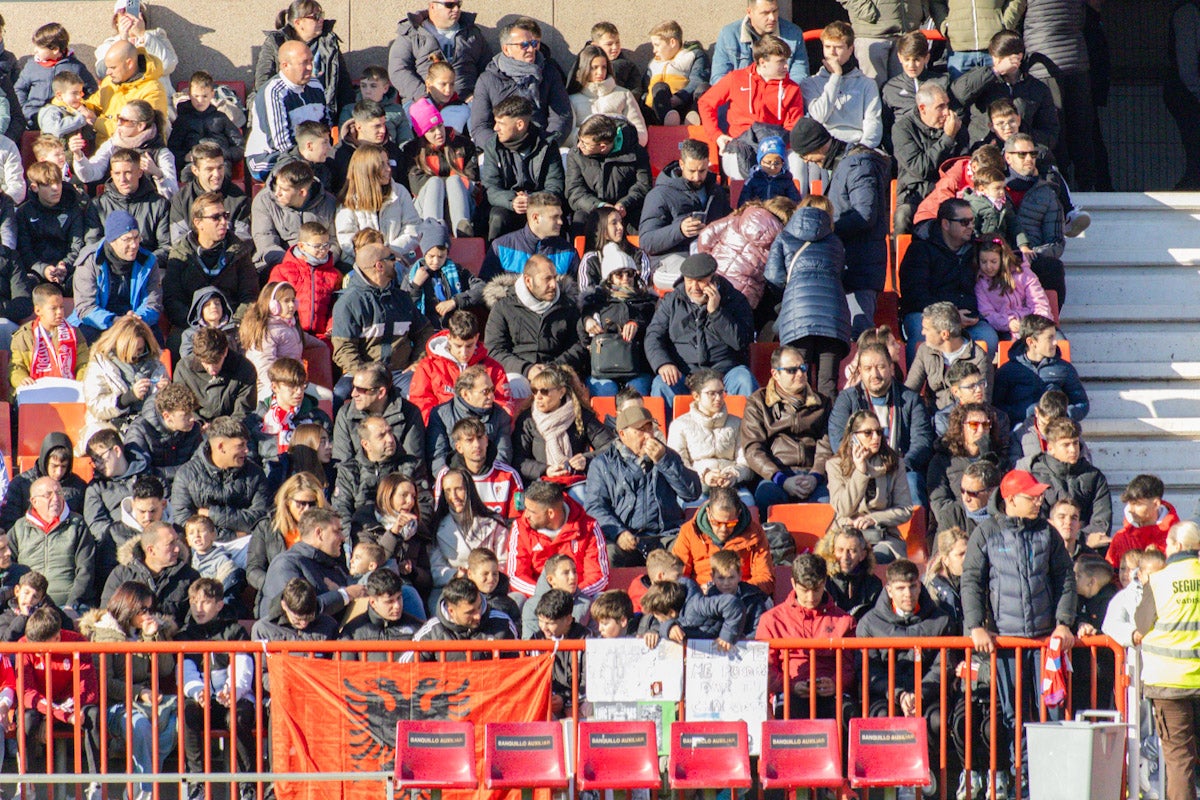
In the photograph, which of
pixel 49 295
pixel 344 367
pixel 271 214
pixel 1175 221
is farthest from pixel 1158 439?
pixel 49 295

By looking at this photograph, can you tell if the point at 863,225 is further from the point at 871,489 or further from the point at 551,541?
the point at 551,541

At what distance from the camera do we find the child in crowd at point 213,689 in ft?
28.1

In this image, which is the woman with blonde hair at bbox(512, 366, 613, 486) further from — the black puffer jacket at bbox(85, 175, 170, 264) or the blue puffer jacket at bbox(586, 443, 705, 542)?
the black puffer jacket at bbox(85, 175, 170, 264)

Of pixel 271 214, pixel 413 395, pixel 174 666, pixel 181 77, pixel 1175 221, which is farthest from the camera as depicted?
pixel 181 77

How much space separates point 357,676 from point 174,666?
1.11m

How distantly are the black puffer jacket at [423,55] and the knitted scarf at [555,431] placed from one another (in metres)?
3.91

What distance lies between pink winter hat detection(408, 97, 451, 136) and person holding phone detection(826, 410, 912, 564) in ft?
14.9

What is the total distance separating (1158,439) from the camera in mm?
12219

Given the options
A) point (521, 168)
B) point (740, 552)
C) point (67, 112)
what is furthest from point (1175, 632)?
point (67, 112)

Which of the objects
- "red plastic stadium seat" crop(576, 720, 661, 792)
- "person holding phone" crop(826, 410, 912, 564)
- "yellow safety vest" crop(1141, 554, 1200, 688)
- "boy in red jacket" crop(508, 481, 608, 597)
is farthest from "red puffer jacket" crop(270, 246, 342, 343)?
"yellow safety vest" crop(1141, 554, 1200, 688)

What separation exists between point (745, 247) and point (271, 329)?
3037 mm

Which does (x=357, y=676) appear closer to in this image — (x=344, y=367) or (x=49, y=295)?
(x=344, y=367)

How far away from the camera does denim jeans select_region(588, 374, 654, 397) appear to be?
464 inches

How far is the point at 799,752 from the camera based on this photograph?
8.20 metres
